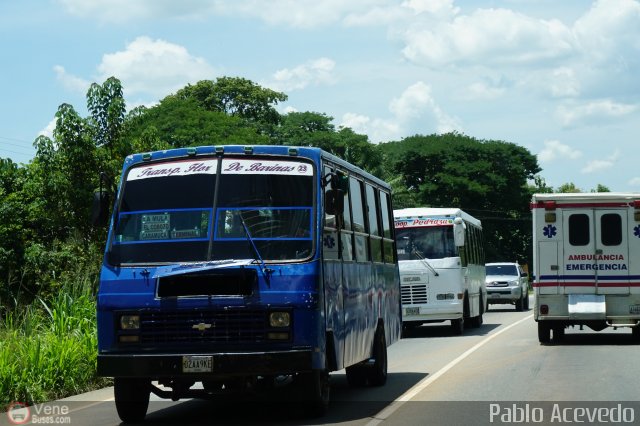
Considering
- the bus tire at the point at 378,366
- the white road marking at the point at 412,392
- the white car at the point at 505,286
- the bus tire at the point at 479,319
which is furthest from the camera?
the white car at the point at 505,286

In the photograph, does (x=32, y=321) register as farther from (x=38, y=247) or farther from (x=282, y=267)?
(x=38, y=247)

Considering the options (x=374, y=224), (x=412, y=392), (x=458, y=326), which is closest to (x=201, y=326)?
(x=412, y=392)

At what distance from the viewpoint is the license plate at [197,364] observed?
10.5m

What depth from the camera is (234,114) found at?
7688 centimetres

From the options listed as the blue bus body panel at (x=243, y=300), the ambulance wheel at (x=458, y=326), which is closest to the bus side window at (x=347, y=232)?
the blue bus body panel at (x=243, y=300)

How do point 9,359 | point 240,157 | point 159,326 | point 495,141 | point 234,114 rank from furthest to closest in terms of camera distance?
point 495,141, point 234,114, point 9,359, point 240,157, point 159,326

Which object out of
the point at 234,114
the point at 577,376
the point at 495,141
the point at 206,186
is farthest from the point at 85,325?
the point at 495,141

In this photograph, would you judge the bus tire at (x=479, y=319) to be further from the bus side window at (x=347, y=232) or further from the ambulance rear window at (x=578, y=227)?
the bus side window at (x=347, y=232)

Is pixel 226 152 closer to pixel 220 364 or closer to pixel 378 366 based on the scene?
pixel 220 364

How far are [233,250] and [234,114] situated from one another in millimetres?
66401

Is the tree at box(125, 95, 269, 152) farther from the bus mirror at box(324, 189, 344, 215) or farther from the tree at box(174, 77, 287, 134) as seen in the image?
the bus mirror at box(324, 189, 344, 215)

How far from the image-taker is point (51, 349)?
47.7ft

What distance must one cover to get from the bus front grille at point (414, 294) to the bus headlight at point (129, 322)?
1643 cm

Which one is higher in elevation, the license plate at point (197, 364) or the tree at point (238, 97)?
the tree at point (238, 97)
